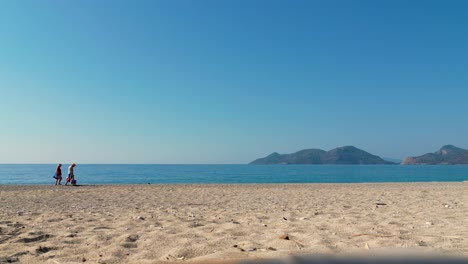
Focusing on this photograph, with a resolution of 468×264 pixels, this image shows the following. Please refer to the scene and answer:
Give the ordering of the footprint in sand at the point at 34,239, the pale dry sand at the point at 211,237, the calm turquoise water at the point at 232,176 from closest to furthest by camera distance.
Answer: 1. the pale dry sand at the point at 211,237
2. the footprint in sand at the point at 34,239
3. the calm turquoise water at the point at 232,176

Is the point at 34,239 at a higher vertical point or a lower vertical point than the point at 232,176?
higher

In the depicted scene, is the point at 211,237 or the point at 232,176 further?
the point at 232,176

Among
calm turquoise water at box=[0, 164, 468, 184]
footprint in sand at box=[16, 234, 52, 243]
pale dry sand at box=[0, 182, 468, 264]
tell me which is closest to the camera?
pale dry sand at box=[0, 182, 468, 264]

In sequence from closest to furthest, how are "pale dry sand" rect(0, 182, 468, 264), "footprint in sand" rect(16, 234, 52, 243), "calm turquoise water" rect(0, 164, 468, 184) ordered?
"pale dry sand" rect(0, 182, 468, 264), "footprint in sand" rect(16, 234, 52, 243), "calm turquoise water" rect(0, 164, 468, 184)

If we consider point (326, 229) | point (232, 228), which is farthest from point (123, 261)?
point (326, 229)

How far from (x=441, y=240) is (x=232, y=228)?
275cm

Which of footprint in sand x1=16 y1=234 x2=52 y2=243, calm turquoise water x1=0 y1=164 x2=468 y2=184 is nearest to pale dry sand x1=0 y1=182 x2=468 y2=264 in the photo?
footprint in sand x1=16 y1=234 x2=52 y2=243

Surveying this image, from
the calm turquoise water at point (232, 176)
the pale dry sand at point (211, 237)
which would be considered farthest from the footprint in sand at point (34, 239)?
the calm turquoise water at point (232, 176)

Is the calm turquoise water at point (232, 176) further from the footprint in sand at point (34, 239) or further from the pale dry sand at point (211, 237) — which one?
the footprint in sand at point (34, 239)

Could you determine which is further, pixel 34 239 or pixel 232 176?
pixel 232 176

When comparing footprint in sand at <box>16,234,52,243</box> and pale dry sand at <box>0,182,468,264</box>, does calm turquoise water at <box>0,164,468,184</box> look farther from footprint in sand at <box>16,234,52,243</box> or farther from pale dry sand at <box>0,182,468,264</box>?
footprint in sand at <box>16,234,52,243</box>

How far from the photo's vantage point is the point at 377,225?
206 inches

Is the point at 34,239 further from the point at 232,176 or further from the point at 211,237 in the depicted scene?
the point at 232,176

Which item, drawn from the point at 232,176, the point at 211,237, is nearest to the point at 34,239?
the point at 211,237
